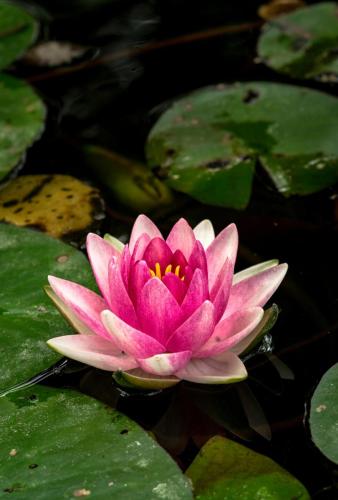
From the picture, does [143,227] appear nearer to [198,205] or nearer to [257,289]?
[257,289]

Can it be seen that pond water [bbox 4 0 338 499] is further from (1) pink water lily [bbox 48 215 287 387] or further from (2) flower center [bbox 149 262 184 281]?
(2) flower center [bbox 149 262 184 281]

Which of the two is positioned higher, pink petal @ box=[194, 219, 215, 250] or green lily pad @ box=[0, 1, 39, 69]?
green lily pad @ box=[0, 1, 39, 69]

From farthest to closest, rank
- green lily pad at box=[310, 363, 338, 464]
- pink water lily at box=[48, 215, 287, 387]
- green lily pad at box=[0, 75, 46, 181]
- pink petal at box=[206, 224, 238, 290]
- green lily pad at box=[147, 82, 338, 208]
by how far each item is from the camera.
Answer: green lily pad at box=[0, 75, 46, 181]
green lily pad at box=[147, 82, 338, 208]
pink petal at box=[206, 224, 238, 290]
pink water lily at box=[48, 215, 287, 387]
green lily pad at box=[310, 363, 338, 464]

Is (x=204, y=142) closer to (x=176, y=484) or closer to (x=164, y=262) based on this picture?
(x=164, y=262)

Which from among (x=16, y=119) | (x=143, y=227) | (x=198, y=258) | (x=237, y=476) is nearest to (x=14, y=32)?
(x=16, y=119)

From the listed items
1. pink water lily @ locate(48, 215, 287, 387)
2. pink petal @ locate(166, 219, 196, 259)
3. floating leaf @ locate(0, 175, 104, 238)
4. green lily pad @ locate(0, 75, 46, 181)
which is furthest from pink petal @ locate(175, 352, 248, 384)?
green lily pad @ locate(0, 75, 46, 181)
